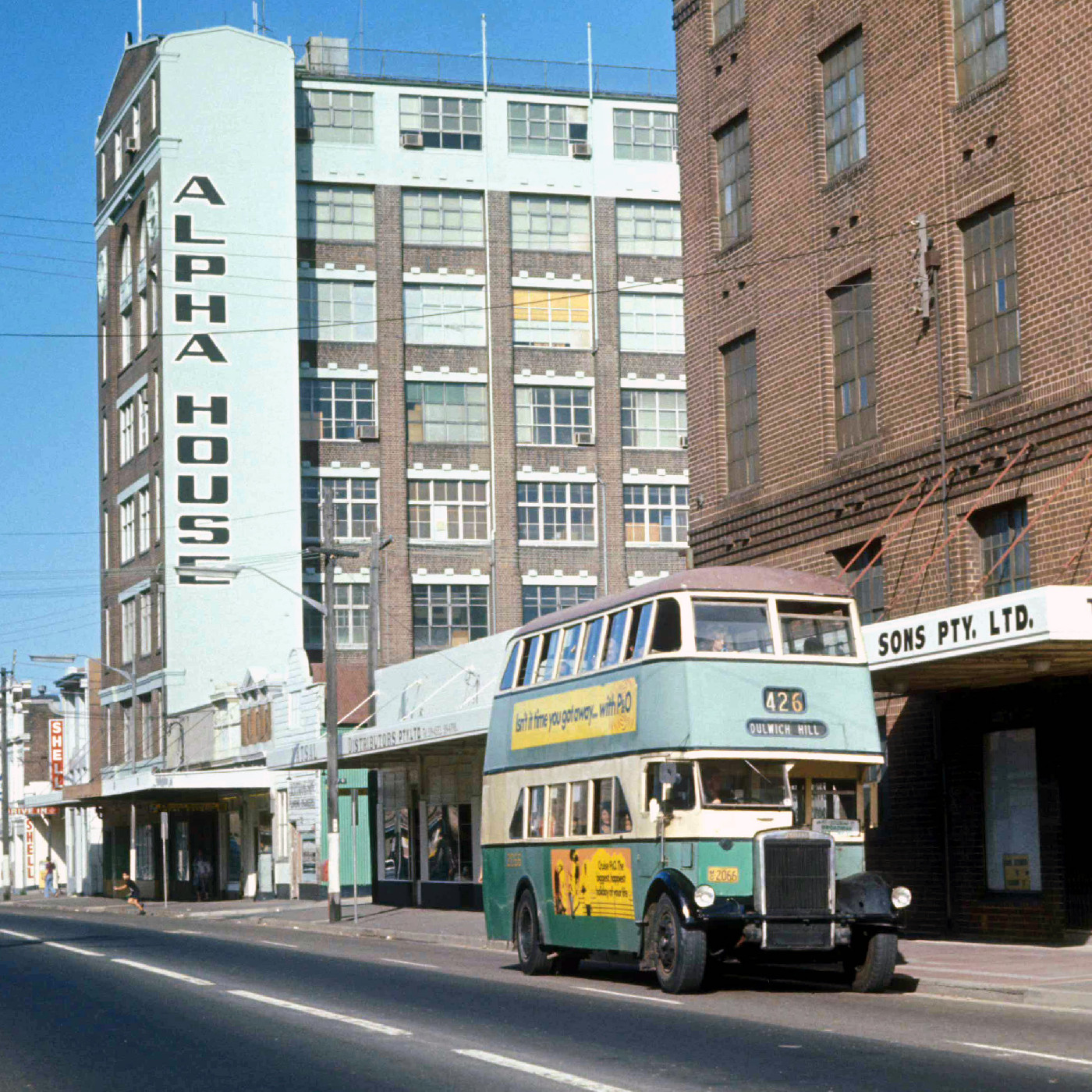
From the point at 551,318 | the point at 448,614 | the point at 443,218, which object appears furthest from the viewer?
the point at 551,318

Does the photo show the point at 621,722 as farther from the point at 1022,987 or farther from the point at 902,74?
the point at 902,74

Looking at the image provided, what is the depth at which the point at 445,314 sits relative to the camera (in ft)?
229

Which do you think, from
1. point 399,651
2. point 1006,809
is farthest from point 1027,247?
point 399,651

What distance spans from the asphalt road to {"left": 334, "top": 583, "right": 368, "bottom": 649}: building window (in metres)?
43.8

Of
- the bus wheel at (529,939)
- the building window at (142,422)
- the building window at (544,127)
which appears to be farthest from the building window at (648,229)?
the bus wheel at (529,939)

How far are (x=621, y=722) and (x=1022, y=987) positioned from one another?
511 cm

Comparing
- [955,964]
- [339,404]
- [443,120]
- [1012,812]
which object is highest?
[443,120]

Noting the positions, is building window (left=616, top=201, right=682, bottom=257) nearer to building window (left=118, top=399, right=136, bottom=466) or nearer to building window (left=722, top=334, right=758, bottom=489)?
building window (left=118, top=399, right=136, bottom=466)

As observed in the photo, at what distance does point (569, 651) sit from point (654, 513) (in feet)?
164

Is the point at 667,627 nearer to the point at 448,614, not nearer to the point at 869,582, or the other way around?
the point at 869,582

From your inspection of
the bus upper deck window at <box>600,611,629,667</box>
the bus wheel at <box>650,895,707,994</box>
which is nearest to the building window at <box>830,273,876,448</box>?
the bus upper deck window at <box>600,611,629,667</box>

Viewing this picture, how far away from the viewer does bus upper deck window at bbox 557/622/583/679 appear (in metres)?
21.9

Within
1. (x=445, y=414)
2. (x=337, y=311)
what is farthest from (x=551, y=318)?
(x=337, y=311)

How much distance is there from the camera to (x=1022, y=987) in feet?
56.5
